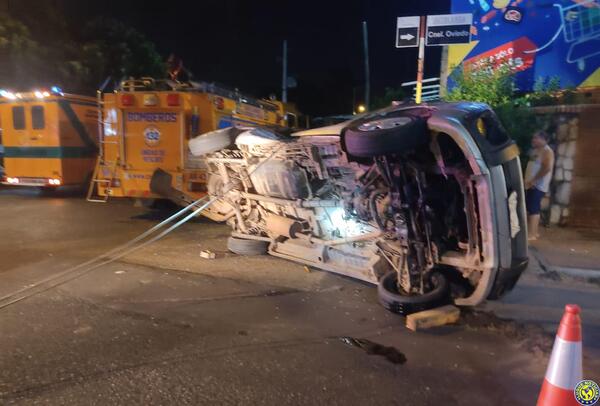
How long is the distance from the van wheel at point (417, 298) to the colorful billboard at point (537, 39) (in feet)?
21.8

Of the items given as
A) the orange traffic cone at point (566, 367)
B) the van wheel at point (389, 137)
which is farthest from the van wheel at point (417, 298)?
the orange traffic cone at point (566, 367)

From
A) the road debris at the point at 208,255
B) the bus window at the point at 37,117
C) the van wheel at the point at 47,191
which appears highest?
the bus window at the point at 37,117

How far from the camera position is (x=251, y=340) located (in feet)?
12.8

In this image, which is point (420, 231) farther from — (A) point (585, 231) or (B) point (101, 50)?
(B) point (101, 50)

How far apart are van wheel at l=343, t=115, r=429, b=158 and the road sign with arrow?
139 inches

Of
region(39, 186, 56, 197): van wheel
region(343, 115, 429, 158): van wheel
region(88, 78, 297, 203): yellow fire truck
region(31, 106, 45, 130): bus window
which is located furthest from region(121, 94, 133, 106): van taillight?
region(343, 115, 429, 158): van wheel

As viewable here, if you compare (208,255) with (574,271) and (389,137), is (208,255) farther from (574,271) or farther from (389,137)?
(574,271)

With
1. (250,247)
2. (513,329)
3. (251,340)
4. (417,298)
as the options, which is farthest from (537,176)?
(251,340)

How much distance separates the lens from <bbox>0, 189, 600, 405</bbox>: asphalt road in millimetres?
3127

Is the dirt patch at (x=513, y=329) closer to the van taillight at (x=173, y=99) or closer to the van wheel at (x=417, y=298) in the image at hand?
the van wheel at (x=417, y=298)

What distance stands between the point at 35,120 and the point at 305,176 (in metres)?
9.85

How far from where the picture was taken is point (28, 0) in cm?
1680

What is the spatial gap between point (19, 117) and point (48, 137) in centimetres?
119

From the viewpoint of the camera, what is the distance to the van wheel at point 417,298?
14.0 feet
